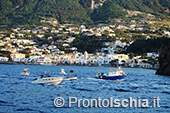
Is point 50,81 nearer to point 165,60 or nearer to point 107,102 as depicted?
point 107,102

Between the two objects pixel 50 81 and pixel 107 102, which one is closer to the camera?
pixel 107 102

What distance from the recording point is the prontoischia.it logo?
114 ft

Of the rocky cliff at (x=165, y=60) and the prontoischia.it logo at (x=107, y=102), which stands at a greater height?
the rocky cliff at (x=165, y=60)

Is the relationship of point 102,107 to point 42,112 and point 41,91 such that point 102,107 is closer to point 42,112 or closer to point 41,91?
point 42,112

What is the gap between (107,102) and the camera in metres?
36.7

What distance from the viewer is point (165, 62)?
297 ft

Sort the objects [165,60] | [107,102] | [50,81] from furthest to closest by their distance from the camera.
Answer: [165,60]
[50,81]
[107,102]

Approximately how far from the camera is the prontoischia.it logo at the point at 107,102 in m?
34.8

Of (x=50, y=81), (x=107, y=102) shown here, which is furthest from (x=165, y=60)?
(x=107, y=102)

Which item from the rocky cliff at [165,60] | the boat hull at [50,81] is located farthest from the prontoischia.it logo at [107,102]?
the rocky cliff at [165,60]

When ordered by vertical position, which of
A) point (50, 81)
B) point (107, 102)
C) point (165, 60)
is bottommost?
point (107, 102)

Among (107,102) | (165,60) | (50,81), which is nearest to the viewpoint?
(107,102)

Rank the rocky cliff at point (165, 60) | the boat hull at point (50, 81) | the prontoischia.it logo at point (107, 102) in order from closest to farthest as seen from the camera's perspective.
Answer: the prontoischia.it logo at point (107, 102) < the boat hull at point (50, 81) < the rocky cliff at point (165, 60)

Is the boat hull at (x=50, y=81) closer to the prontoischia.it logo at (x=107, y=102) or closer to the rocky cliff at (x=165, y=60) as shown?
the prontoischia.it logo at (x=107, y=102)
